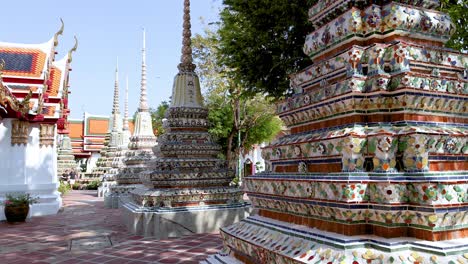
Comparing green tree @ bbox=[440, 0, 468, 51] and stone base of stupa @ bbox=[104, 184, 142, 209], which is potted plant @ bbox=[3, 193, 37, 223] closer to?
stone base of stupa @ bbox=[104, 184, 142, 209]

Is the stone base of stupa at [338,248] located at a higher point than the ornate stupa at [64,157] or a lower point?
lower

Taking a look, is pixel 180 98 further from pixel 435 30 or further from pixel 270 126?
pixel 270 126

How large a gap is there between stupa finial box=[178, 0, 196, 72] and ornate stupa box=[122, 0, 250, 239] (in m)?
0.03

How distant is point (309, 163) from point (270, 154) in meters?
0.78

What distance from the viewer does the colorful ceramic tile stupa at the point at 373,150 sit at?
2.78m

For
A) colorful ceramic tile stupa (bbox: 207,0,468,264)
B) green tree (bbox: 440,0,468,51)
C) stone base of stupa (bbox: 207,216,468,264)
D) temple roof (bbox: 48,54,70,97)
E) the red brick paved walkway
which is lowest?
the red brick paved walkway

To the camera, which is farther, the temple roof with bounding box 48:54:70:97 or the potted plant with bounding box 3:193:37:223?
the temple roof with bounding box 48:54:70:97

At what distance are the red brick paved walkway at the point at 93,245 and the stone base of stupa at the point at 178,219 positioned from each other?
0.29 m

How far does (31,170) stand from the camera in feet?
47.4

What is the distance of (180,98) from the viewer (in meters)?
10.4

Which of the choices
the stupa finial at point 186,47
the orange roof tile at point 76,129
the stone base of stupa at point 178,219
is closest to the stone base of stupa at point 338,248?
the stone base of stupa at point 178,219

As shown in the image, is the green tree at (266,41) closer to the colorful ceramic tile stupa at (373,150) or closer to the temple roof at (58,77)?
the colorful ceramic tile stupa at (373,150)

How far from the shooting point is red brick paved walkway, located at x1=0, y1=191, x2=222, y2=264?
6.59 meters

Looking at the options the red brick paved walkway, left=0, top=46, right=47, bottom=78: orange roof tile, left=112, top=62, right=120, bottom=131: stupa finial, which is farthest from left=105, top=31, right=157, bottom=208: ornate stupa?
left=112, top=62, right=120, bottom=131: stupa finial
